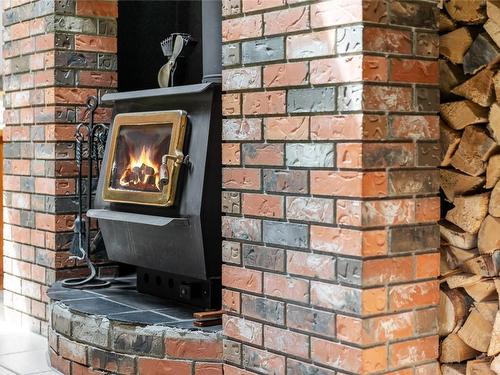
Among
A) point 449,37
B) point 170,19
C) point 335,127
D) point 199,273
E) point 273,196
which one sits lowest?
point 199,273

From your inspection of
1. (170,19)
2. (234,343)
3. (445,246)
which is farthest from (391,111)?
(170,19)

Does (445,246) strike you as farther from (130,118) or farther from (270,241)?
(130,118)

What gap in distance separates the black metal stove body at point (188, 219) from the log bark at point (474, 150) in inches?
32.2

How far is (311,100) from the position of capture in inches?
81.3

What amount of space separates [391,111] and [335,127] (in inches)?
5.7

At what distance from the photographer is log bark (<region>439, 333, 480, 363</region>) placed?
83.7 inches

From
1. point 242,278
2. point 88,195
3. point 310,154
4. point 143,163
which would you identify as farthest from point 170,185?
point 88,195

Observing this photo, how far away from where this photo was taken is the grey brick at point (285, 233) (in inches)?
82.7

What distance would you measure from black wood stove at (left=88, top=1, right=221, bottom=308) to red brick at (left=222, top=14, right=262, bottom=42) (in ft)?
0.97

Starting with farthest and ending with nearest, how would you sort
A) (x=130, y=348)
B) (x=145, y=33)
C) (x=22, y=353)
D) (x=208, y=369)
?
(x=145, y=33) → (x=22, y=353) → (x=130, y=348) → (x=208, y=369)

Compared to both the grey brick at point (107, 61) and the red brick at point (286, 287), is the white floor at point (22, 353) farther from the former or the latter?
the grey brick at point (107, 61)

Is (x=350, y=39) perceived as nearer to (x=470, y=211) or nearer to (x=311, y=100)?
(x=311, y=100)

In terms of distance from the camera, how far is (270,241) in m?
2.21

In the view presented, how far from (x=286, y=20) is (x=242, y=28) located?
0.19 meters
